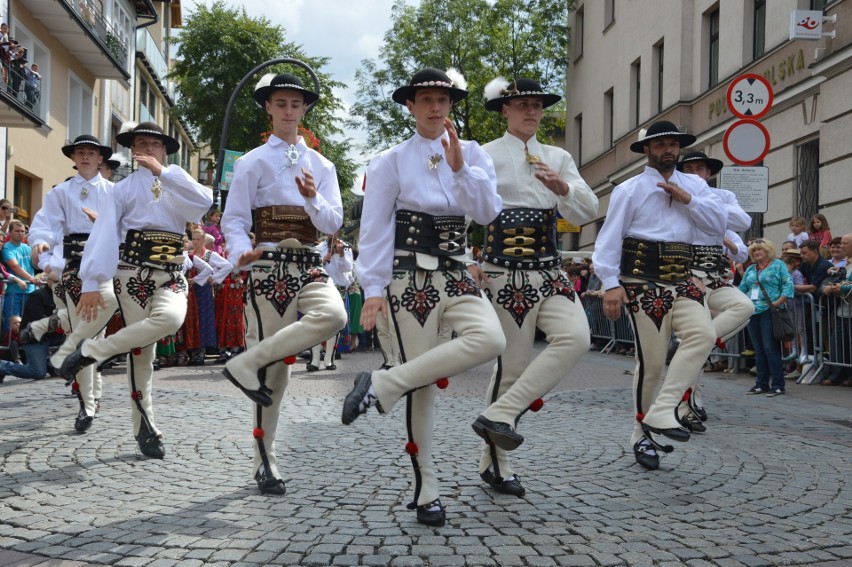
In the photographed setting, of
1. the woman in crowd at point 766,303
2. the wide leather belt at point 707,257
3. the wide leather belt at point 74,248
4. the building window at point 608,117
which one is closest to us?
the wide leather belt at point 707,257

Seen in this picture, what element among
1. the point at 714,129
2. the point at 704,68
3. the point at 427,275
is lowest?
the point at 427,275

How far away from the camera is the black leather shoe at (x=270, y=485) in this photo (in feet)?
18.3

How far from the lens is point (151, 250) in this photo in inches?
274

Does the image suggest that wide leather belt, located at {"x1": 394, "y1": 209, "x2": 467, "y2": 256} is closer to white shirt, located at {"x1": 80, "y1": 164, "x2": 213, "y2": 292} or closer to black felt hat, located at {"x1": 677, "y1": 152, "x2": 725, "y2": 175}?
white shirt, located at {"x1": 80, "y1": 164, "x2": 213, "y2": 292}

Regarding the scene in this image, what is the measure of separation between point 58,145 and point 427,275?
2666cm

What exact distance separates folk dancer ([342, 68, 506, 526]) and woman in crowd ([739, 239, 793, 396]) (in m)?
7.62

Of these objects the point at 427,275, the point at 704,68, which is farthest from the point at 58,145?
the point at 427,275

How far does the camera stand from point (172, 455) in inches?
268

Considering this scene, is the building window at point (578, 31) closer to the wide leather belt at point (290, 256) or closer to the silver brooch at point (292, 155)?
the silver brooch at point (292, 155)

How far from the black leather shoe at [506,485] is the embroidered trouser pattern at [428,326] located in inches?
28.2

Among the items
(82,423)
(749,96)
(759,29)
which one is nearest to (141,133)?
(82,423)

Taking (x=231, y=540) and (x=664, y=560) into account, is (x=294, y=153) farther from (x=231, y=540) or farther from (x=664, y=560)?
(x=664, y=560)

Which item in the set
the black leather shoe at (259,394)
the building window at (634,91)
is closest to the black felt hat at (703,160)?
the black leather shoe at (259,394)

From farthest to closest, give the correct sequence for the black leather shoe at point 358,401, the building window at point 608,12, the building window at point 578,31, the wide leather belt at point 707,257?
the building window at point 578,31, the building window at point 608,12, the wide leather belt at point 707,257, the black leather shoe at point 358,401
